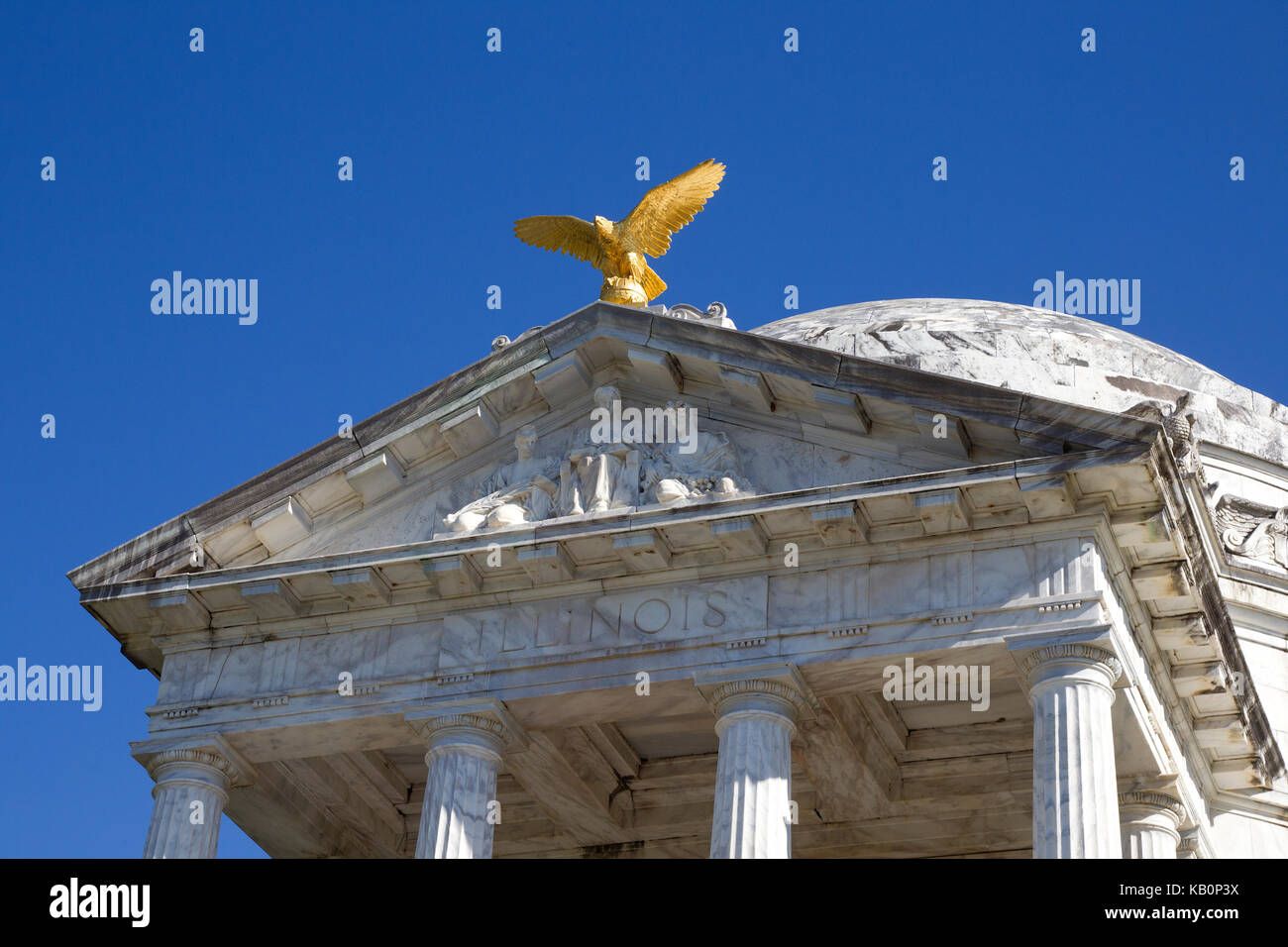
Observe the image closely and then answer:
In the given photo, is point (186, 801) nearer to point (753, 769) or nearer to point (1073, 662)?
point (753, 769)

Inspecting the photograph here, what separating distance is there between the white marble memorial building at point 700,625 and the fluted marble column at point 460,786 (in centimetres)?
5

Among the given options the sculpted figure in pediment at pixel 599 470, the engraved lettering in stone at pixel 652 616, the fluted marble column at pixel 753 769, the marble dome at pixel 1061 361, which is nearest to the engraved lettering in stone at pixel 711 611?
the engraved lettering in stone at pixel 652 616

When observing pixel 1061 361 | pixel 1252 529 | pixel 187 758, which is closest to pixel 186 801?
pixel 187 758

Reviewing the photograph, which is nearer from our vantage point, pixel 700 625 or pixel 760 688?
pixel 760 688

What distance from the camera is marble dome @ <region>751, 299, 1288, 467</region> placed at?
3853 cm

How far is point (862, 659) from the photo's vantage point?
87.7 feet

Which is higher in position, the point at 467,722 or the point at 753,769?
the point at 467,722

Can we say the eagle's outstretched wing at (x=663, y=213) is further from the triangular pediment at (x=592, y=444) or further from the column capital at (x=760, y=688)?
the column capital at (x=760, y=688)

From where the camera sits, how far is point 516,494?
2936cm

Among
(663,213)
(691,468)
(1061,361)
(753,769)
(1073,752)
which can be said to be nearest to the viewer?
(1073,752)

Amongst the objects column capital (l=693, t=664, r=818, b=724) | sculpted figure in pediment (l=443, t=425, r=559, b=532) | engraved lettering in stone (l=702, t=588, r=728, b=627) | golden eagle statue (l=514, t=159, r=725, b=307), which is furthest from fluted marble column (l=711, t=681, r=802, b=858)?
golden eagle statue (l=514, t=159, r=725, b=307)

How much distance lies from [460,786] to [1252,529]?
16.5 meters

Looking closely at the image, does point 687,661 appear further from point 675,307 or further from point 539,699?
point 675,307
